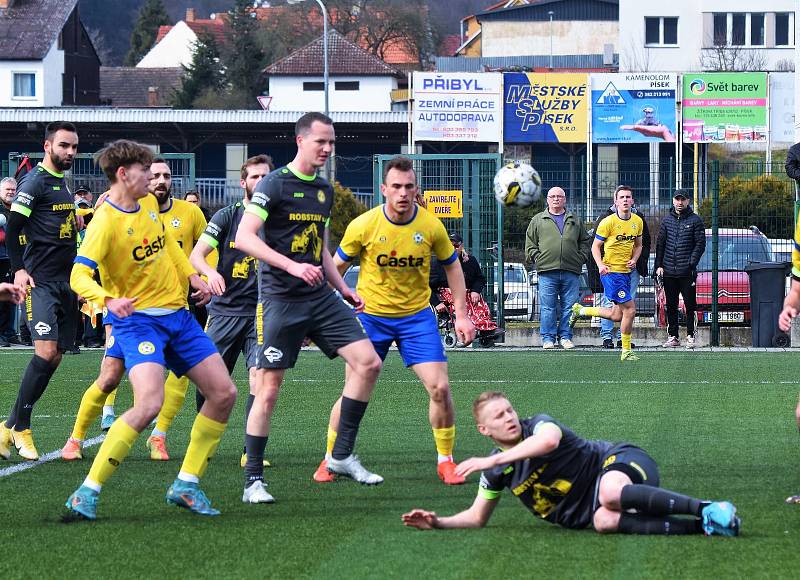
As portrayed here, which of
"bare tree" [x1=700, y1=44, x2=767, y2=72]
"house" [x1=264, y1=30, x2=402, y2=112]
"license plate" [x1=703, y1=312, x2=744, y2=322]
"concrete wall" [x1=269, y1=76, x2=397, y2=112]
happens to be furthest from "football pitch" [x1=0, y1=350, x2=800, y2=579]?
"concrete wall" [x1=269, y1=76, x2=397, y2=112]

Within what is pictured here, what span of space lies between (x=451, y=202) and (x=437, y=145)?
29515 millimetres

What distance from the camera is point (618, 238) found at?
664 inches

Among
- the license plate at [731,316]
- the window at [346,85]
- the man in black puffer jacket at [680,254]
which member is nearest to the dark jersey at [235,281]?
the man in black puffer jacket at [680,254]

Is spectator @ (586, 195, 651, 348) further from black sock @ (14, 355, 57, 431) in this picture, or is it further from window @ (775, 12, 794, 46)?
window @ (775, 12, 794, 46)

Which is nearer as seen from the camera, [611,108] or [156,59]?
[611,108]

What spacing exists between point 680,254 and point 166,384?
10894 millimetres

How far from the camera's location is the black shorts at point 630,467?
627 centimetres

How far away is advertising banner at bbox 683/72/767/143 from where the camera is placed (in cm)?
4603

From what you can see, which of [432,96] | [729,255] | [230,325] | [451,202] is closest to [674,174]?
[729,255]

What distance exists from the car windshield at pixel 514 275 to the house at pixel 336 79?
56.7 m

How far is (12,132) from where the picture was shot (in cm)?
5584

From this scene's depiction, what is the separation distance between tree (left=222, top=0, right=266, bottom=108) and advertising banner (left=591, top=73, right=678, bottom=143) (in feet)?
124

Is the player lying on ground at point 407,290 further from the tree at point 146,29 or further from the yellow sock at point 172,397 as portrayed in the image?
the tree at point 146,29

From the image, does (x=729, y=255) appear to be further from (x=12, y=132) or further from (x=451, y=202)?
(x=12, y=132)
